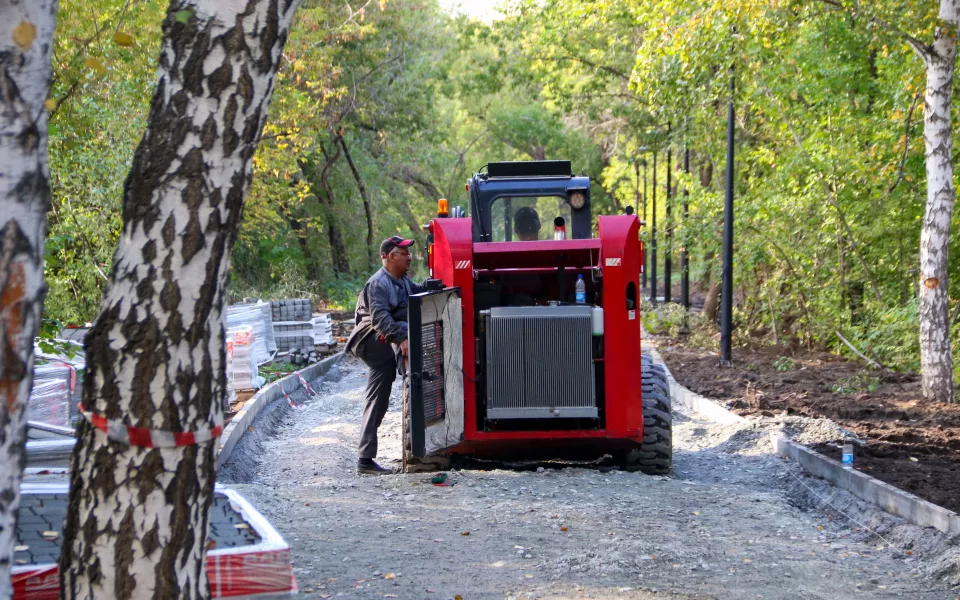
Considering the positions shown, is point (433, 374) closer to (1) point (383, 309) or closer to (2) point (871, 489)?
Result: (1) point (383, 309)

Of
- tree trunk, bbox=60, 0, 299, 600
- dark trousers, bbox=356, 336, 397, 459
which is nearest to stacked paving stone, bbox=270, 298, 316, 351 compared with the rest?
dark trousers, bbox=356, 336, 397, 459

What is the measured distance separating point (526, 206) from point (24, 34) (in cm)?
747

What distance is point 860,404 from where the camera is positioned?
1337 centimetres

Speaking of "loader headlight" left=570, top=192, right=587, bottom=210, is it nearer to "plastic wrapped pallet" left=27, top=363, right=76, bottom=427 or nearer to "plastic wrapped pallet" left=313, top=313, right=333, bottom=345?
"plastic wrapped pallet" left=27, top=363, right=76, bottom=427

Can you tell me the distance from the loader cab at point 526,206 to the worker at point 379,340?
32.1 inches

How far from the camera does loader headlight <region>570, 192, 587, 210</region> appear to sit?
33.3 feet

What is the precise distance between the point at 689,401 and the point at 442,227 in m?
6.96

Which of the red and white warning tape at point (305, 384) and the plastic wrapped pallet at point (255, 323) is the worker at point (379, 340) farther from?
the red and white warning tape at point (305, 384)

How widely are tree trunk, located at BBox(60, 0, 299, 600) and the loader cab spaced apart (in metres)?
6.61

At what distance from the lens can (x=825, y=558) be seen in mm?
6715

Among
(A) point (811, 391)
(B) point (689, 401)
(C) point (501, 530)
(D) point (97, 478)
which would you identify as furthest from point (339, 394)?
(D) point (97, 478)

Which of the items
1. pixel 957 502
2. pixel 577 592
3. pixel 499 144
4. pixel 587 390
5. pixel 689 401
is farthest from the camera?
pixel 499 144

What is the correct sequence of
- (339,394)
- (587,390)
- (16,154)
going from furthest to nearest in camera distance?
(339,394)
(587,390)
(16,154)

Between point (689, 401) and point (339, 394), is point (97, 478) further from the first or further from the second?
point (339, 394)
